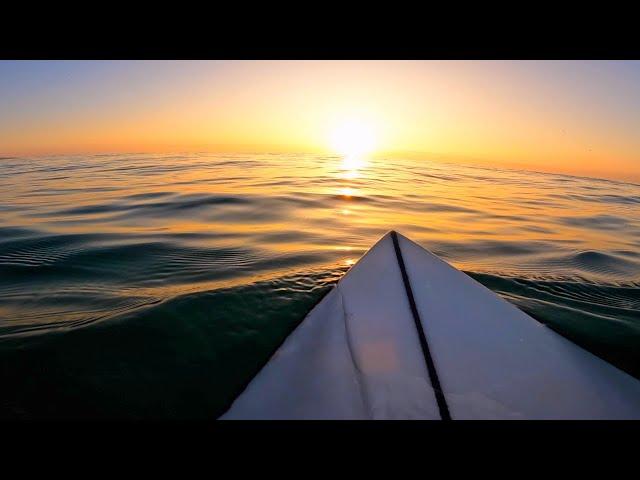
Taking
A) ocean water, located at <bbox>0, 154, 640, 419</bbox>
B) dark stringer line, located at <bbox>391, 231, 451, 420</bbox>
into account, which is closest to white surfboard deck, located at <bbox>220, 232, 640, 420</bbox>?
dark stringer line, located at <bbox>391, 231, 451, 420</bbox>

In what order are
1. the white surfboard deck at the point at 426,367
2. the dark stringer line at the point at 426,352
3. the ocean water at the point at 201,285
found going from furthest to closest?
1. the ocean water at the point at 201,285
2. the white surfboard deck at the point at 426,367
3. the dark stringer line at the point at 426,352

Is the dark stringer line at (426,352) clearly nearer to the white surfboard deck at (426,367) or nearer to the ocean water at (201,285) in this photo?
the white surfboard deck at (426,367)

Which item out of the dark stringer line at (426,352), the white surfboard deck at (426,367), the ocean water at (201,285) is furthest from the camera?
the ocean water at (201,285)

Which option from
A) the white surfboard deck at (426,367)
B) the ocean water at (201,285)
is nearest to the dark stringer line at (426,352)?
the white surfboard deck at (426,367)

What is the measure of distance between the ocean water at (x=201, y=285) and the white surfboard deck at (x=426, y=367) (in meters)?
0.81

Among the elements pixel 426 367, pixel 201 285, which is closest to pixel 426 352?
pixel 426 367

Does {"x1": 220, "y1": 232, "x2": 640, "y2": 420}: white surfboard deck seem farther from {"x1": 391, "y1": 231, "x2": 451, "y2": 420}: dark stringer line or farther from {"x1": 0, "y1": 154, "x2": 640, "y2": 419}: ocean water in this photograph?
{"x1": 0, "y1": 154, "x2": 640, "y2": 419}: ocean water

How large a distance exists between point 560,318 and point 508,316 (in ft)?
5.23

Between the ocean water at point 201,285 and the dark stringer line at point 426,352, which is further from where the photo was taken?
the ocean water at point 201,285

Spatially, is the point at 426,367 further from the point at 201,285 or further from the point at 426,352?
the point at 201,285

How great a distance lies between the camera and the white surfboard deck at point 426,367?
191cm

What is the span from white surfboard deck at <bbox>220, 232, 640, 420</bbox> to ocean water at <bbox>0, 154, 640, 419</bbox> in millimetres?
813

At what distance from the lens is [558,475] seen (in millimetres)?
889
